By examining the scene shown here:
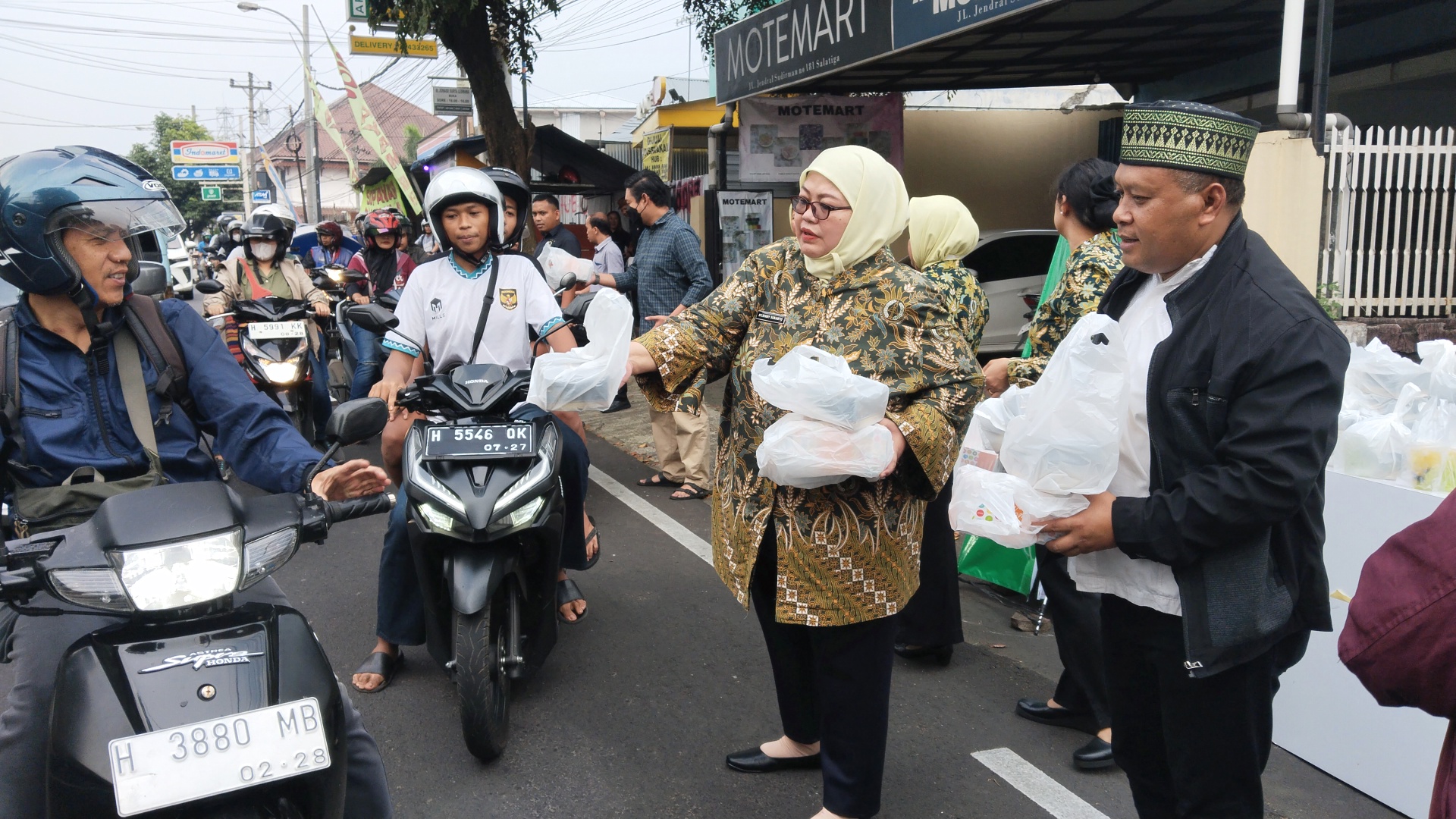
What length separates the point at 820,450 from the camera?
2.16m

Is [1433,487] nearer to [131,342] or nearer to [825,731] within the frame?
[825,731]

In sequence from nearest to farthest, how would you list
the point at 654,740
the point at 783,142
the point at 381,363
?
1. the point at 654,740
2. the point at 381,363
3. the point at 783,142

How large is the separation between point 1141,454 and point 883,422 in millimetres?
550

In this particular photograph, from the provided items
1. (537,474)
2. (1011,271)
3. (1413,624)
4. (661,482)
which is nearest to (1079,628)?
(537,474)

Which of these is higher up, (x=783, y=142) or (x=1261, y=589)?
(x=783, y=142)

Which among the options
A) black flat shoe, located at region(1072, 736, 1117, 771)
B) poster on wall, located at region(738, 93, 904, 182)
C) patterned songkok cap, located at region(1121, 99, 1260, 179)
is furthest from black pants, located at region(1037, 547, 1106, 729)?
poster on wall, located at region(738, 93, 904, 182)

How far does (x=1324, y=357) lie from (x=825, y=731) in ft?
4.96

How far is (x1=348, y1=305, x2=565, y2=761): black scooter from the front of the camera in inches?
118

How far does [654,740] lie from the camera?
332 centimetres

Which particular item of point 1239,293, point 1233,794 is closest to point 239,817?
point 1233,794

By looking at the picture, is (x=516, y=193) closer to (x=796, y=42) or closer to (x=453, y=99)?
(x=796, y=42)

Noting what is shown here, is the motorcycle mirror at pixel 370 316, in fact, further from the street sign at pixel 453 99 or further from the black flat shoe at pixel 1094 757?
the street sign at pixel 453 99

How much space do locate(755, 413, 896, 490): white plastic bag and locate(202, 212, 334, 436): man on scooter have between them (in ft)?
18.5

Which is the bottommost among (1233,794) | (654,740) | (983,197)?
(654,740)
